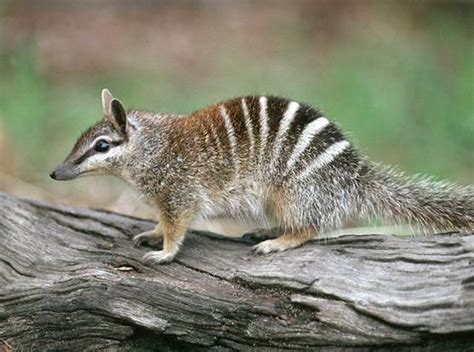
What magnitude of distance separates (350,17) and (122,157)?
736 cm

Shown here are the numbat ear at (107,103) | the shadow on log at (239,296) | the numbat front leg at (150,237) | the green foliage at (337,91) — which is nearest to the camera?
the shadow on log at (239,296)

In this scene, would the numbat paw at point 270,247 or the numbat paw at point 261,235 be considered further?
Result: the numbat paw at point 261,235

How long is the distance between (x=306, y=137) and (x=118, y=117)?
3.23ft

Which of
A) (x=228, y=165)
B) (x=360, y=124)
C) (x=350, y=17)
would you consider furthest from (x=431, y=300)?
(x=350, y=17)

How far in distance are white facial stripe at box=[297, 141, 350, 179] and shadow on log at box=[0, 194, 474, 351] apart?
1.19ft

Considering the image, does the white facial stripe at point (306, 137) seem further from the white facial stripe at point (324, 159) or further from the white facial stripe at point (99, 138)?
the white facial stripe at point (99, 138)

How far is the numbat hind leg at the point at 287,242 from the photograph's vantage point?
13.9 ft

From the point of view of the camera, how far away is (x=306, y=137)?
13.9 feet

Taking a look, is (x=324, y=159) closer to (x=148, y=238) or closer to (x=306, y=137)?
(x=306, y=137)

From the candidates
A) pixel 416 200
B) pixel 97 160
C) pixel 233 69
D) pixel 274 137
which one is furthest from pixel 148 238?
pixel 233 69

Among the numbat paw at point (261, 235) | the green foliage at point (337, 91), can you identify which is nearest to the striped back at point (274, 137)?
the numbat paw at point (261, 235)

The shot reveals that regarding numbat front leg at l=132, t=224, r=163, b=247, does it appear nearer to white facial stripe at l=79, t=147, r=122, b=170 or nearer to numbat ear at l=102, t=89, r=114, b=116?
white facial stripe at l=79, t=147, r=122, b=170

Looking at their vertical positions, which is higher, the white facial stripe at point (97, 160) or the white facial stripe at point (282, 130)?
the white facial stripe at point (282, 130)

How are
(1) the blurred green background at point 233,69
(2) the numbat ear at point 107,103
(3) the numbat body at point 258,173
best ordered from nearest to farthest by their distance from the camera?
(3) the numbat body at point 258,173 < (2) the numbat ear at point 107,103 < (1) the blurred green background at point 233,69
